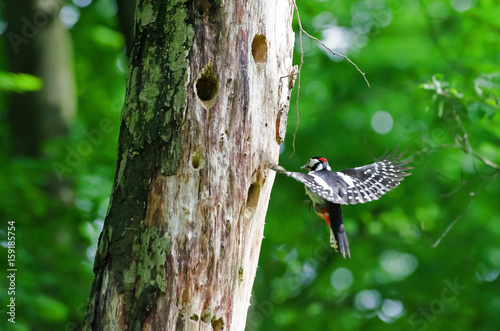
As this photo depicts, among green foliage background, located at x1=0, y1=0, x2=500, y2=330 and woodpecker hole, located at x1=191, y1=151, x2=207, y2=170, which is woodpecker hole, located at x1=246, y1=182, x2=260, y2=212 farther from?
green foliage background, located at x1=0, y1=0, x2=500, y2=330

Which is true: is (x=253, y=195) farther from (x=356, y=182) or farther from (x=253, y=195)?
(x=356, y=182)

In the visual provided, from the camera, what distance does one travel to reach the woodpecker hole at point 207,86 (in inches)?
112

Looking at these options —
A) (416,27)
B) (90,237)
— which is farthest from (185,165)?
(416,27)

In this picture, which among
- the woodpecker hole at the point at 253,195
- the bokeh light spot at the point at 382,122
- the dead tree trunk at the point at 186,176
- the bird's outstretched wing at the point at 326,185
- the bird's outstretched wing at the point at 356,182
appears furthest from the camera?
the bokeh light spot at the point at 382,122

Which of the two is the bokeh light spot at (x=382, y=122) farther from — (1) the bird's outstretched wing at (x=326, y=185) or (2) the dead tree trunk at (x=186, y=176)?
(2) the dead tree trunk at (x=186, y=176)

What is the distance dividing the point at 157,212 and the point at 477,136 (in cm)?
518

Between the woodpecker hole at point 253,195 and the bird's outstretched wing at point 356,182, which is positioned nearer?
the woodpecker hole at point 253,195

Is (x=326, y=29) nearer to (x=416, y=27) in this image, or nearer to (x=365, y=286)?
(x=416, y=27)

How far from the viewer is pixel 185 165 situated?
8.90 feet

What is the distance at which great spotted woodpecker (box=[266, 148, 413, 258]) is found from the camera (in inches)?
136

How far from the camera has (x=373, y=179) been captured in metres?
4.02

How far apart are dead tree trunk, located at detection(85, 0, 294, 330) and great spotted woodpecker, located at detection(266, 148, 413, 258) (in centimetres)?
54

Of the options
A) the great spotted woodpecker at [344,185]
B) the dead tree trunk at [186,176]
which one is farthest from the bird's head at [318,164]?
the dead tree trunk at [186,176]

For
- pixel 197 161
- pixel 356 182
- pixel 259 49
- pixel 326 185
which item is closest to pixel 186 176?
pixel 197 161
